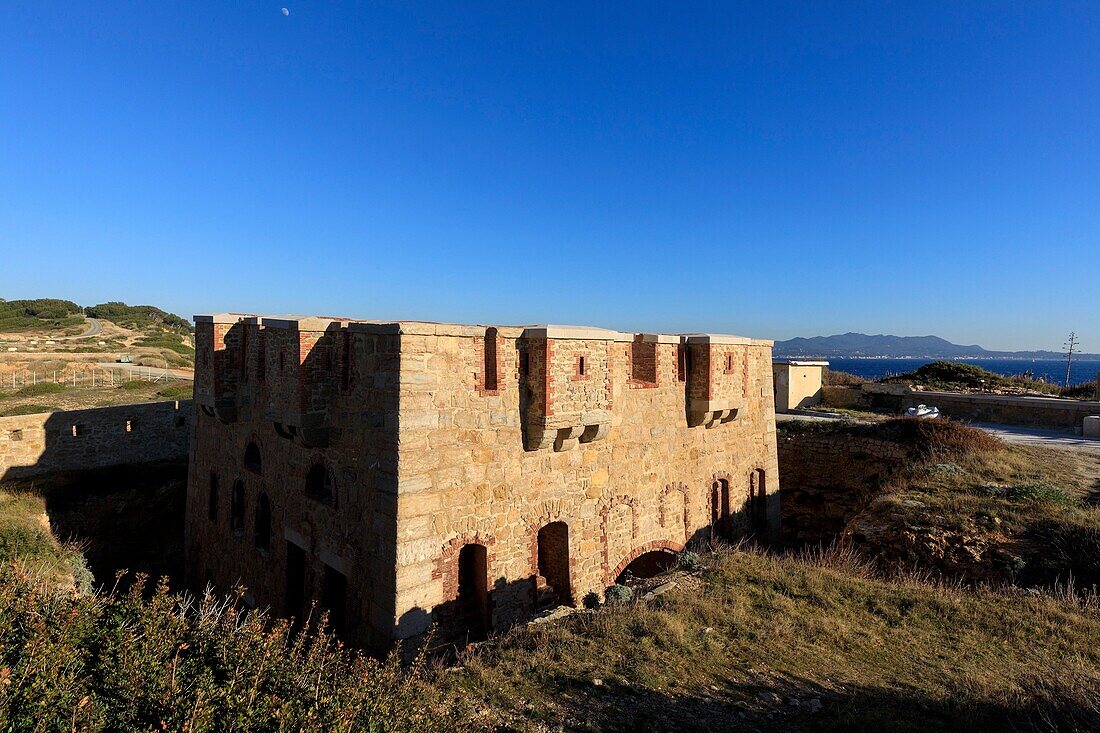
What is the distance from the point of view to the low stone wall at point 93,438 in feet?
54.4

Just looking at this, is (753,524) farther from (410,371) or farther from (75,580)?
(75,580)

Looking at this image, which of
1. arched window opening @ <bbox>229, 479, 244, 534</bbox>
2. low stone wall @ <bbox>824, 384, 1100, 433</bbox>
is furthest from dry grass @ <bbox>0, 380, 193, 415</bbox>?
low stone wall @ <bbox>824, 384, 1100, 433</bbox>

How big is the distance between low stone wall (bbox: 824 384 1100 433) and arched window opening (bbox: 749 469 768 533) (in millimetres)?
13603

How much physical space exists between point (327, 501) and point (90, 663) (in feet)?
15.5

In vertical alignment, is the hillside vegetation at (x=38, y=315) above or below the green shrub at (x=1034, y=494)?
above

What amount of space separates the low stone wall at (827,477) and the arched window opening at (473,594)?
38.3ft

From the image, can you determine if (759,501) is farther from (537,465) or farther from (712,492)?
(537,465)

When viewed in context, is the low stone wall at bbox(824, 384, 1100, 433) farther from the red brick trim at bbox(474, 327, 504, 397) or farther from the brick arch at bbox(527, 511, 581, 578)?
the red brick trim at bbox(474, 327, 504, 397)

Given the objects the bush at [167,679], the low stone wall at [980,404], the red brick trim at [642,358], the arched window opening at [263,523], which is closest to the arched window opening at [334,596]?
the arched window opening at [263,523]

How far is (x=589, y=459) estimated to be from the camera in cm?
1048

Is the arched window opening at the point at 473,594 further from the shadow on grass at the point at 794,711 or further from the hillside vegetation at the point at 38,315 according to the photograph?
the hillside vegetation at the point at 38,315

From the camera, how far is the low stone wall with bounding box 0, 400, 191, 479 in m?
16.6

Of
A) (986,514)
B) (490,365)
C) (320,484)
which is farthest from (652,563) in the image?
(320,484)

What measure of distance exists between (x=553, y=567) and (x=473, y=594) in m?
1.72
